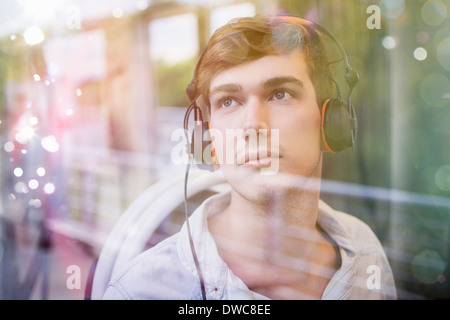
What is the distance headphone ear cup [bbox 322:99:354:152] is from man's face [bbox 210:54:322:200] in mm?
19

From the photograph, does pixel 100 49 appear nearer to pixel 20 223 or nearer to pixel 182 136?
pixel 182 136

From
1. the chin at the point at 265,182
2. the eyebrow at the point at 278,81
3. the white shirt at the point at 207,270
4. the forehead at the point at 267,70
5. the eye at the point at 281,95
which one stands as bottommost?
the white shirt at the point at 207,270

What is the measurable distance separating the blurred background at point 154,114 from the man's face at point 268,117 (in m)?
0.13

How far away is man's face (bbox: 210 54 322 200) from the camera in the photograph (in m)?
0.91

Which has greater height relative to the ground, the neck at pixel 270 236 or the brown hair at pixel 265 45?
the brown hair at pixel 265 45

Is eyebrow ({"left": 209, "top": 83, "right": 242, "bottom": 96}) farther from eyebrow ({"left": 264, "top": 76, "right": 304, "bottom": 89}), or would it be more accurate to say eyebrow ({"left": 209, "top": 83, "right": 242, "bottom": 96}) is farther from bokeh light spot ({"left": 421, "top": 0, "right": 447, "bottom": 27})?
bokeh light spot ({"left": 421, "top": 0, "right": 447, "bottom": 27})

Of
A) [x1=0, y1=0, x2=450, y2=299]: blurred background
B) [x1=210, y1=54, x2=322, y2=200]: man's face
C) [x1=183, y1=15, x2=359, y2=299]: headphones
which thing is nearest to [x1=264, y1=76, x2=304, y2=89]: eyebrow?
[x1=210, y1=54, x2=322, y2=200]: man's face

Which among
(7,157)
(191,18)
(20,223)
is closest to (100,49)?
(191,18)

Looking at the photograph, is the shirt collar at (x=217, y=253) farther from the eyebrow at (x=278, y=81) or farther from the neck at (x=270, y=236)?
the eyebrow at (x=278, y=81)

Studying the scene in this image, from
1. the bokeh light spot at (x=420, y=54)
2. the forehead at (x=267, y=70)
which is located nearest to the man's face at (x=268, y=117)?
the forehead at (x=267, y=70)

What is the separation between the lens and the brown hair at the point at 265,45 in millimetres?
905

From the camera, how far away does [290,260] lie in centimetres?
99

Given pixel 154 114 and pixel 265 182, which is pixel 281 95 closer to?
pixel 265 182
